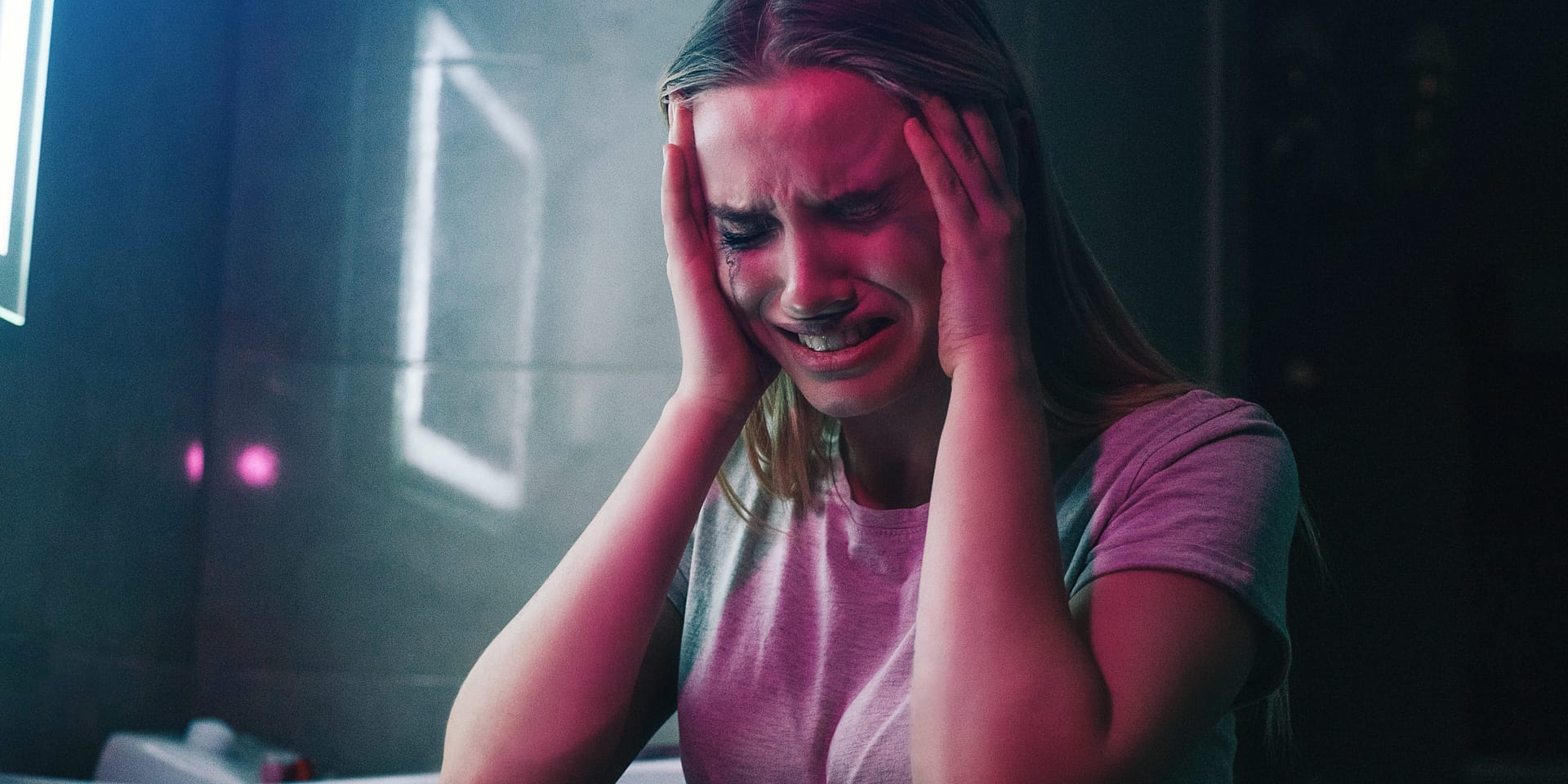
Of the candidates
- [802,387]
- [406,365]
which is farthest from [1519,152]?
[406,365]

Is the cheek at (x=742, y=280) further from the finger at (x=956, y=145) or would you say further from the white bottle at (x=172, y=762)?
the white bottle at (x=172, y=762)

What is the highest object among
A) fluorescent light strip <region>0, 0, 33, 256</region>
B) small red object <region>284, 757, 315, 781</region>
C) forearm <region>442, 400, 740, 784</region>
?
fluorescent light strip <region>0, 0, 33, 256</region>

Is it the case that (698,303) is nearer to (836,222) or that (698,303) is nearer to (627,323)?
(836,222)

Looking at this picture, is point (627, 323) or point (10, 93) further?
point (627, 323)

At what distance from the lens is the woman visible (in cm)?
54

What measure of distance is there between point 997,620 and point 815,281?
244 mm

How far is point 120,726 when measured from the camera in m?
1.19

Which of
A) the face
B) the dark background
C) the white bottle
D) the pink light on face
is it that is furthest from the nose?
the pink light on face

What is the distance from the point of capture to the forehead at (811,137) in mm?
653

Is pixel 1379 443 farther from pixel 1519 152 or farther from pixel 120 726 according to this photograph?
pixel 120 726

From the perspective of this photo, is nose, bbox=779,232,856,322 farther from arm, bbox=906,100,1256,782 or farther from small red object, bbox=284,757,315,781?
small red object, bbox=284,757,315,781

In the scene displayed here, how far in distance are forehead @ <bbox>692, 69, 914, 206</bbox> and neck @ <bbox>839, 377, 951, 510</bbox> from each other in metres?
0.20

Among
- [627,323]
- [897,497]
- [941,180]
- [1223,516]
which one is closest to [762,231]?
[941,180]

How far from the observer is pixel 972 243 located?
0.65 metres
